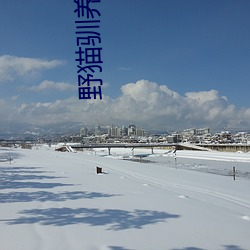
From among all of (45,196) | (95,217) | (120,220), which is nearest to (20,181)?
(45,196)

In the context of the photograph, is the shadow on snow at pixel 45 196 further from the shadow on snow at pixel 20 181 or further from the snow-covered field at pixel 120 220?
the shadow on snow at pixel 20 181

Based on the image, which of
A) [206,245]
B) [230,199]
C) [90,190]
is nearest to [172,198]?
[230,199]

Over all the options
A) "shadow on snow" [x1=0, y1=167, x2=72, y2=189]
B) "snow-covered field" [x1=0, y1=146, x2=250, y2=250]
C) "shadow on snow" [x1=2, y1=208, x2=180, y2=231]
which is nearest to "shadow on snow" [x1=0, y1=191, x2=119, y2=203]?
"snow-covered field" [x1=0, y1=146, x2=250, y2=250]

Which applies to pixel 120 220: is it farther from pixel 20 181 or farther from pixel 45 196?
pixel 20 181

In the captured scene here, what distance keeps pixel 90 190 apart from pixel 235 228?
616cm

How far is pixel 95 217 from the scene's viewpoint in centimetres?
732

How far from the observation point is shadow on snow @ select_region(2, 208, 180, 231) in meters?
6.73

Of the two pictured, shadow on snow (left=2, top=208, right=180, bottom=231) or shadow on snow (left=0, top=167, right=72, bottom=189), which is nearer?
shadow on snow (left=2, top=208, right=180, bottom=231)

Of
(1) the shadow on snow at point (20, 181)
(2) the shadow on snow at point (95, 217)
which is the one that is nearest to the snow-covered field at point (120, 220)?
(2) the shadow on snow at point (95, 217)

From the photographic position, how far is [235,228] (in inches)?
262

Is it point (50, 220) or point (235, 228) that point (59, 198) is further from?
point (235, 228)

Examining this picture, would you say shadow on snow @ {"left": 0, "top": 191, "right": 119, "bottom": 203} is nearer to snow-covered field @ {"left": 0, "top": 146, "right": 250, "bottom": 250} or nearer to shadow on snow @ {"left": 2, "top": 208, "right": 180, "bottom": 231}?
snow-covered field @ {"left": 0, "top": 146, "right": 250, "bottom": 250}

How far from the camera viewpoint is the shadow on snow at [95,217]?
6.73 metres

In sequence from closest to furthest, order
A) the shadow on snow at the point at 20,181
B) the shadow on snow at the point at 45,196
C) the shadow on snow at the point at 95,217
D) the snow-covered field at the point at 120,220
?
the snow-covered field at the point at 120,220
the shadow on snow at the point at 95,217
the shadow on snow at the point at 45,196
the shadow on snow at the point at 20,181
